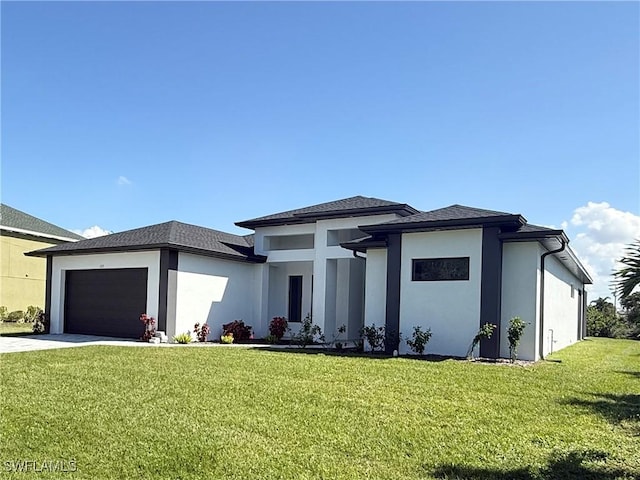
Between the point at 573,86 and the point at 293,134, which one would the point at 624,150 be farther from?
the point at 293,134

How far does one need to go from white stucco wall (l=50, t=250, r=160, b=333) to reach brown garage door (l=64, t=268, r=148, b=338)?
0.62ft

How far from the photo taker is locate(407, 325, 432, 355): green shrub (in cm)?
1445

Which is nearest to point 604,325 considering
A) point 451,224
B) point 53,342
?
point 451,224

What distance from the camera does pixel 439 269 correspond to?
14797 mm

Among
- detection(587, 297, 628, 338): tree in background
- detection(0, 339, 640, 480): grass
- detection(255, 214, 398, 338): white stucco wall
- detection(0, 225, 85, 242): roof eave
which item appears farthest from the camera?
detection(587, 297, 628, 338): tree in background

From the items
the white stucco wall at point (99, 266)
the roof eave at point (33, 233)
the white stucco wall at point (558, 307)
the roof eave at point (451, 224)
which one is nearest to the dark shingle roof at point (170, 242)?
the white stucco wall at point (99, 266)

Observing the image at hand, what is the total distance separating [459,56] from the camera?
1336 centimetres

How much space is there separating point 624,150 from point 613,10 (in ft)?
11.4

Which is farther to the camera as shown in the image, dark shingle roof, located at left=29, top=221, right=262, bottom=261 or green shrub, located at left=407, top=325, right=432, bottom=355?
dark shingle roof, located at left=29, top=221, right=262, bottom=261

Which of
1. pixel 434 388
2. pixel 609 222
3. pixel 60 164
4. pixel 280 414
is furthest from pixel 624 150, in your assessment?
pixel 60 164

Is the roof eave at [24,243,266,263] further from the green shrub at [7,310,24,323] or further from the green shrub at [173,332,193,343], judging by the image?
the green shrub at [7,310,24,323]

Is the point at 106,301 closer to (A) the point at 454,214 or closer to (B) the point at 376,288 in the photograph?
(B) the point at 376,288

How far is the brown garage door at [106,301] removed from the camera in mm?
18312

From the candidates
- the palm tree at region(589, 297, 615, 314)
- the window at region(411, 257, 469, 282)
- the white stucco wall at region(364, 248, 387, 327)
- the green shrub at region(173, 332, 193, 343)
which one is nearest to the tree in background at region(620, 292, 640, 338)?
the window at region(411, 257, 469, 282)
